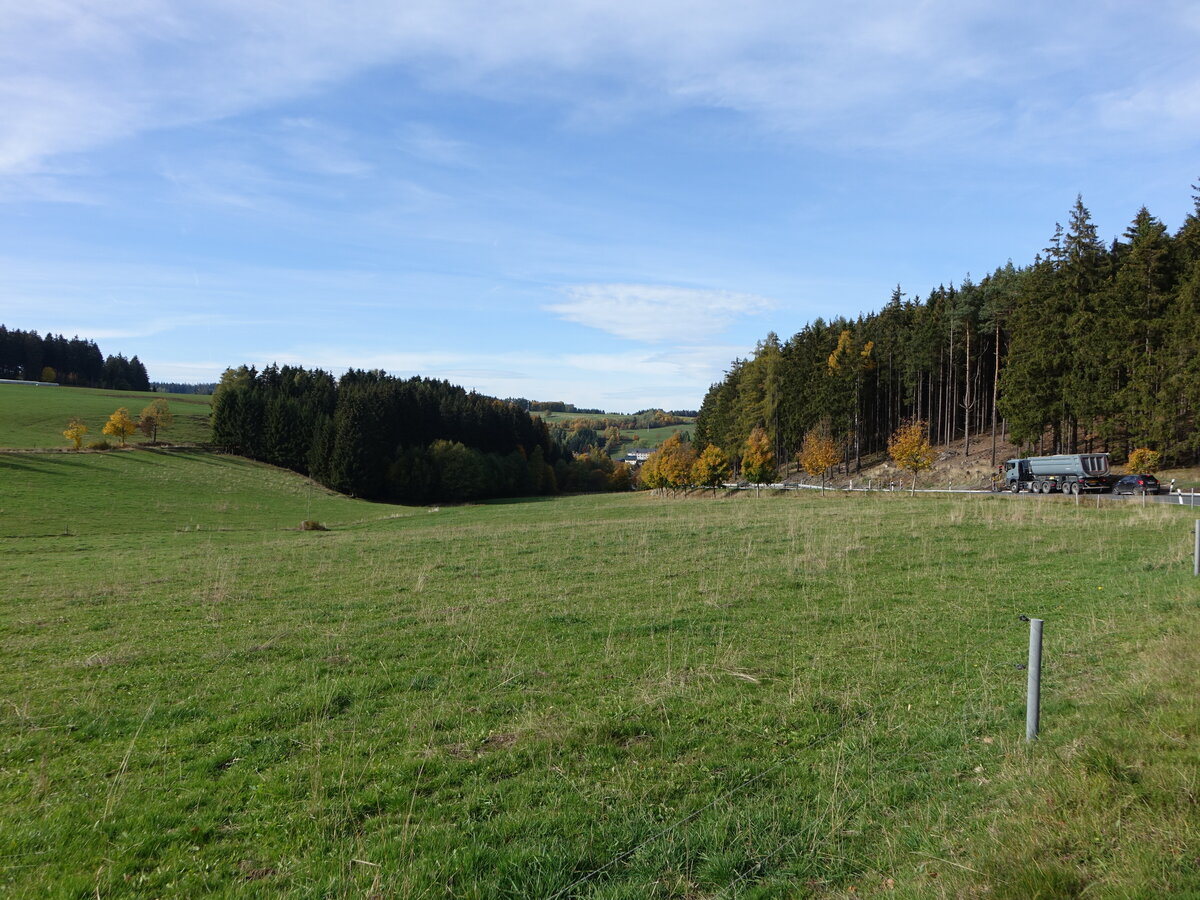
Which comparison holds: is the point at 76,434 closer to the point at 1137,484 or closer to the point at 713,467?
the point at 713,467

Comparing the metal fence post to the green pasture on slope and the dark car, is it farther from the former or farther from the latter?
the green pasture on slope

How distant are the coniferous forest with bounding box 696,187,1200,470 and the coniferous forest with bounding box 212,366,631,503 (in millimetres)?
42823

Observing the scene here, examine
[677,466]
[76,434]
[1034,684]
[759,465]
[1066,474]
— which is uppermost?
[1066,474]

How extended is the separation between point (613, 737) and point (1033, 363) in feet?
190

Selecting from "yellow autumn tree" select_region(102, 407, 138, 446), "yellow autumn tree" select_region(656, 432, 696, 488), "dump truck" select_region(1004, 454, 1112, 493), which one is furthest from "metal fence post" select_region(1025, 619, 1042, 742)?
"yellow autumn tree" select_region(102, 407, 138, 446)

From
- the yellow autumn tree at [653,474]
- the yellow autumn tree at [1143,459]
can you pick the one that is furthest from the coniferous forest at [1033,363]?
the yellow autumn tree at [653,474]

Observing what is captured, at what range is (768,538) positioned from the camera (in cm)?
2506

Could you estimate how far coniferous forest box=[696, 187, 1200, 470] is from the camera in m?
45.0

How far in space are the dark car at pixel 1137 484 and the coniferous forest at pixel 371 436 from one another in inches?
3162

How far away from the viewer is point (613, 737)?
24.2ft

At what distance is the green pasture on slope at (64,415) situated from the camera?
75.6 meters

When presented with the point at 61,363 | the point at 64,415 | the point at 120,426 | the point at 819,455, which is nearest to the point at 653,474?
the point at 819,455

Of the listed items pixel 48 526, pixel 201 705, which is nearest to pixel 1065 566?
pixel 201 705

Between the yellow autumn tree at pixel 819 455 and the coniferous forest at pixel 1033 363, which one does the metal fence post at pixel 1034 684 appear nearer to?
the coniferous forest at pixel 1033 363
